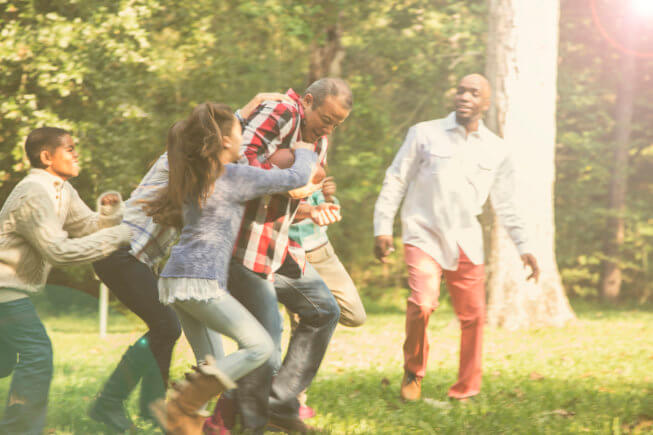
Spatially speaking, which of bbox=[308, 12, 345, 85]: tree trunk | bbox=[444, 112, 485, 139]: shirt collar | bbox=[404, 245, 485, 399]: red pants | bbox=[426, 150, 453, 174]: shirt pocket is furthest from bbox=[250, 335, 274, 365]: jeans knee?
bbox=[308, 12, 345, 85]: tree trunk

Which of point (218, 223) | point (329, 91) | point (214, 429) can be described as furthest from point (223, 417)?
point (329, 91)

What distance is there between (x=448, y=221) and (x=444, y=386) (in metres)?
1.42

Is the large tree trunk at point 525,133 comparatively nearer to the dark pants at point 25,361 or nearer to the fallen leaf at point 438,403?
the fallen leaf at point 438,403

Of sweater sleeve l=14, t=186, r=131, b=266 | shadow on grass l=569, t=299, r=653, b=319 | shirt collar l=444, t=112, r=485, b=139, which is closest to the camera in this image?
sweater sleeve l=14, t=186, r=131, b=266

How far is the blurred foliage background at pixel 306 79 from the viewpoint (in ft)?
35.4

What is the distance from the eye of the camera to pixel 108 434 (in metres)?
3.23

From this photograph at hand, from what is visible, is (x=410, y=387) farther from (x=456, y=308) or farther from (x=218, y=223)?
(x=218, y=223)

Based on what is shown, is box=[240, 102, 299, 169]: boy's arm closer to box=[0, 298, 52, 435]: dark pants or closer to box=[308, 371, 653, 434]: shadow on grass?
box=[0, 298, 52, 435]: dark pants

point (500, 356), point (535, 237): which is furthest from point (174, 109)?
point (500, 356)

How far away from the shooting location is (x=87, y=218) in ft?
12.9

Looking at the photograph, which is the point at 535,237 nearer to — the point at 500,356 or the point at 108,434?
the point at 500,356

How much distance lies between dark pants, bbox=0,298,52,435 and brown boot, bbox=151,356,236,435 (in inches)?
18.4

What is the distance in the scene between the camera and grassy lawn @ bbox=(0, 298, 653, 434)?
3287mm

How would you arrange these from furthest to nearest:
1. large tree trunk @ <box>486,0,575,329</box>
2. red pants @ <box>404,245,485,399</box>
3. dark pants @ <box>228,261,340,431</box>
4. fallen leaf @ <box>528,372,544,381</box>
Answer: large tree trunk @ <box>486,0,575,329</box>, fallen leaf @ <box>528,372,544,381</box>, red pants @ <box>404,245,485,399</box>, dark pants @ <box>228,261,340,431</box>
